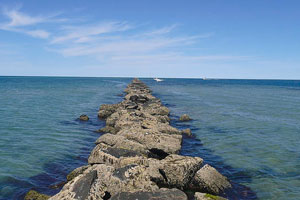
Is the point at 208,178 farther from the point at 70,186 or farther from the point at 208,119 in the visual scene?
the point at 208,119

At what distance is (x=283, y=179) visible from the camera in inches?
544

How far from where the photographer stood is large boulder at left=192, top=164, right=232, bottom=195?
11.7 metres

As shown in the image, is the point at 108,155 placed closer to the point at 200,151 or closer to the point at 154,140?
the point at 154,140

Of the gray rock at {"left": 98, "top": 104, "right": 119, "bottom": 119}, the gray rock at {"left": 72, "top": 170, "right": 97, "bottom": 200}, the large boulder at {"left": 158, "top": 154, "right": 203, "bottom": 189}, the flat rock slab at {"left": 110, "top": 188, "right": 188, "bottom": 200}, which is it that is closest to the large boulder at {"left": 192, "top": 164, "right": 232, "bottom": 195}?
the large boulder at {"left": 158, "top": 154, "right": 203, "bottom": 189}

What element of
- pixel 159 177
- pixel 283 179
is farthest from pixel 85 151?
pixel 283 179

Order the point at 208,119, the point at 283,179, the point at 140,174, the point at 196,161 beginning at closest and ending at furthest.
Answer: the point at 140,174, the point at 196,161, the point at 283,179, the point at 208,119

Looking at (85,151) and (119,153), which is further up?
(119,153)

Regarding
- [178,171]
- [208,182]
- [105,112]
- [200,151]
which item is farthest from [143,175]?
[105,112]

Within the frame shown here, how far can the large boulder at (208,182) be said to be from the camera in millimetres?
11711

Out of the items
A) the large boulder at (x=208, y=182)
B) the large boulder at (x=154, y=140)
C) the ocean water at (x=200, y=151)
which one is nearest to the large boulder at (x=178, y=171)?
the large boulder at (x=208, y=182)

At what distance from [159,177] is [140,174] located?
53.9 inches

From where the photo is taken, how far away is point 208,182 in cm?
1177

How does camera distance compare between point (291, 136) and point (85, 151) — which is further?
point (291, 136)

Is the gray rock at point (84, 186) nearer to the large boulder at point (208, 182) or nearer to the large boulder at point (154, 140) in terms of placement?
the large boulder at point (208, 182)
